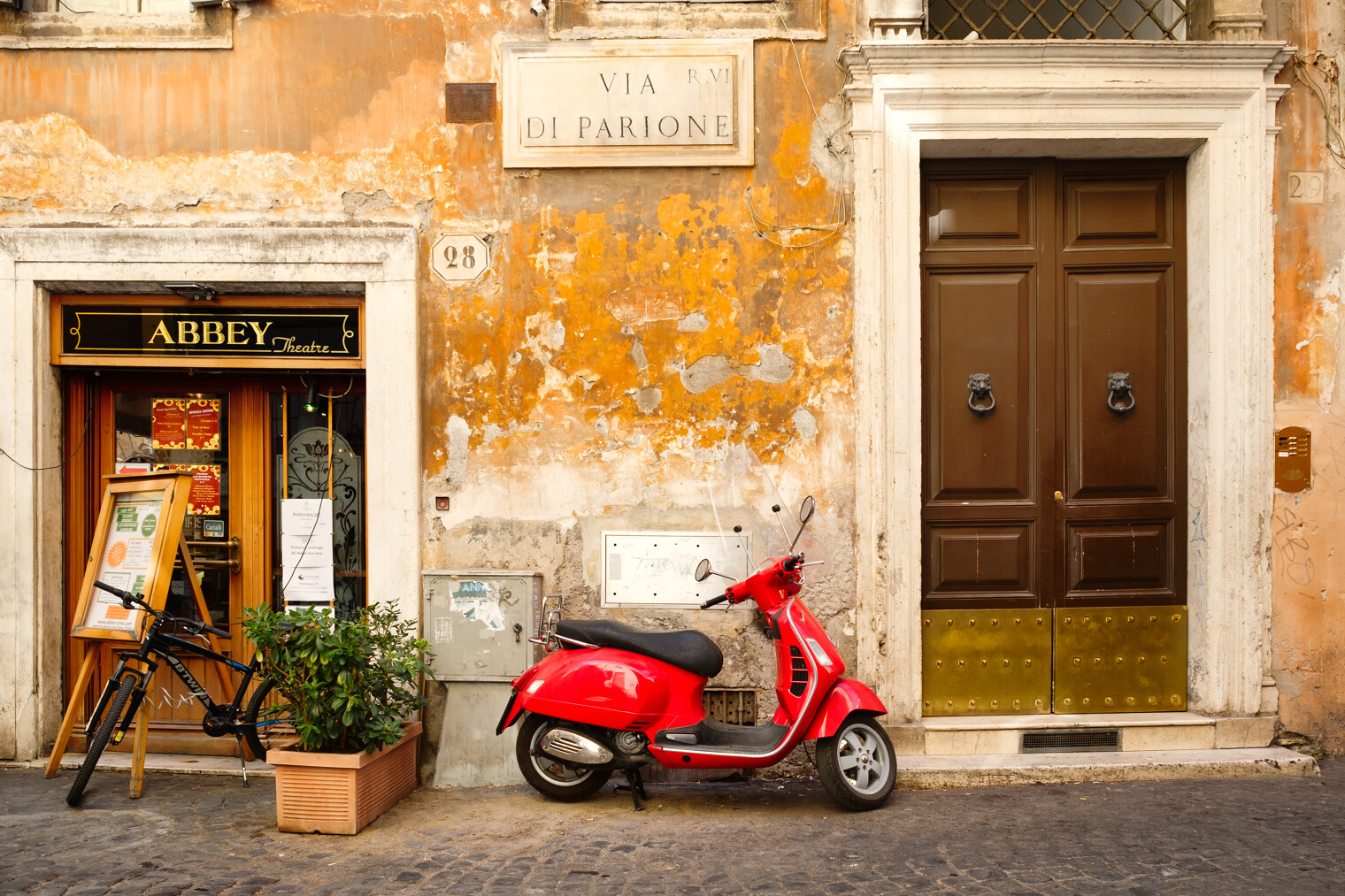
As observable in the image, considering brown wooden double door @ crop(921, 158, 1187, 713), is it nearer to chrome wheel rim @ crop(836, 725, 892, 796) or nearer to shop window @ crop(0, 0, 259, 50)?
chrome wheel rim @ crop(836, 725, 892, 796)

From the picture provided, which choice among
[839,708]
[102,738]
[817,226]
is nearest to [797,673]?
[839,708]

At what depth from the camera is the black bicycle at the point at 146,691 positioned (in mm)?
4801

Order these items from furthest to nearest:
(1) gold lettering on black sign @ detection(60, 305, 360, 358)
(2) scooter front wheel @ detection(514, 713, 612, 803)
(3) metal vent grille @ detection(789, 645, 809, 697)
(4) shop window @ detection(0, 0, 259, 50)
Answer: (1) gold lettering on black sign @ detection(60, 305, 360, 358) < (4) shop window @ detection(0, 0, 259, 50) < (2) scooter front wheel @ detection(514, 713, 612, 803) < (3) metal vent grille @ detection(789, 645, 809, 697)

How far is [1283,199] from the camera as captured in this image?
536 cm

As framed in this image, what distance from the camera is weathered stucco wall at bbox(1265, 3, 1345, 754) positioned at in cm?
536

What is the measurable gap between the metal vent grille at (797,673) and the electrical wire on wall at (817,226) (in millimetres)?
2228

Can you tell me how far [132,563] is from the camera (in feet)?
16.9

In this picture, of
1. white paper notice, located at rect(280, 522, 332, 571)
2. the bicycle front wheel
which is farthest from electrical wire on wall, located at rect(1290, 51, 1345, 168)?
the bicycle front wheel

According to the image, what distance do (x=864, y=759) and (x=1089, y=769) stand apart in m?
1.33

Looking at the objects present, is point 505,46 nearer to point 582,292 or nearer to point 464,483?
point 582,292

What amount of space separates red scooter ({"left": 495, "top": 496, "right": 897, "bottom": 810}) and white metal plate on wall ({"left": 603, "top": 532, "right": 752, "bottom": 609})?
43 cm

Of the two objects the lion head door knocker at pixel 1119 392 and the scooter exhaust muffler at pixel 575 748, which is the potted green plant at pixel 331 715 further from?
the lion head door knocker at pixel 1119 392

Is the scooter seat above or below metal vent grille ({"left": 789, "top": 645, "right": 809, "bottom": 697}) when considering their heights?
above

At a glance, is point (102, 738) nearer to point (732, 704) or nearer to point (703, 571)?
point (703, 571)
